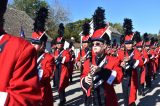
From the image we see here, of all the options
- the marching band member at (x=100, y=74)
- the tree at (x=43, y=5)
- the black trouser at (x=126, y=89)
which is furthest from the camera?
the tree at (x=43, y=5)

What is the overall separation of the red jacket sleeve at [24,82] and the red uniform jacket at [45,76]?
14.3 ft

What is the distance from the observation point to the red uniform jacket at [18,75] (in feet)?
8.03

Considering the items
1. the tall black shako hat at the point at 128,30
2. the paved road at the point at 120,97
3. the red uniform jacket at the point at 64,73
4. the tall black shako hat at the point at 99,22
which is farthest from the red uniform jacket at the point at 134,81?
the tall black shako hat at the point at 99,22

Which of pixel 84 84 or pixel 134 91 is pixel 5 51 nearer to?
pixel 84 84

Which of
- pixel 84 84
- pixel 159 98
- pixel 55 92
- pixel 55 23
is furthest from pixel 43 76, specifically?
pixel 55 23

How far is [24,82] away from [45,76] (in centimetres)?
460

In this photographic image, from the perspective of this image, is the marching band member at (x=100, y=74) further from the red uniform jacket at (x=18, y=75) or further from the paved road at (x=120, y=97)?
the paved road at (x=120, y=97)

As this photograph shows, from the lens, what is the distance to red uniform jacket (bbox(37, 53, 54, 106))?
6.97 m

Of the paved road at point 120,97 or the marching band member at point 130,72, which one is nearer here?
the marching band member at point 130,72

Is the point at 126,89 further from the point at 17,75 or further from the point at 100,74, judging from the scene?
the point at 17,75

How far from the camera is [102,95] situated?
6715 mm

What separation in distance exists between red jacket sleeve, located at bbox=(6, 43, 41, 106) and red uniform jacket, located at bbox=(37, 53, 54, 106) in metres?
4.36

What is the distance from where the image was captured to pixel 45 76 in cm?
704

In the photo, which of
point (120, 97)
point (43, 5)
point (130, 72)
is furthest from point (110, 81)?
point (43, 5)
